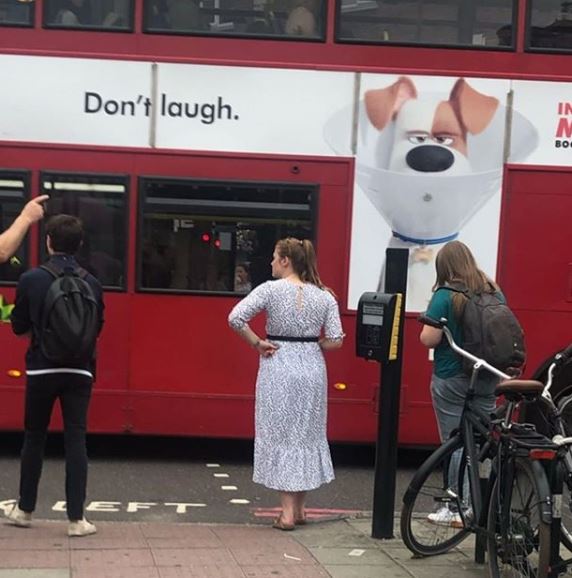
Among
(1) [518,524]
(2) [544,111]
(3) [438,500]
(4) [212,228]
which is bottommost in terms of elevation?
(3) [438,500]

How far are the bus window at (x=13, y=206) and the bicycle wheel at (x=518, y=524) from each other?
4.17 metres

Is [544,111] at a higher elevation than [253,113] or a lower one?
higher

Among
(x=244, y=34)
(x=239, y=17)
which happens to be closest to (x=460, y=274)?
(x=244, y=34)

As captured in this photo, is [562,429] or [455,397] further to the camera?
Result: [455,397]

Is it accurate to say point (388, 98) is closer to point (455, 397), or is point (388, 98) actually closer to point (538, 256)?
point (538, 256)

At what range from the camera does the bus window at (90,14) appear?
7031 mm

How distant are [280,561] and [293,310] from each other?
4.81ft

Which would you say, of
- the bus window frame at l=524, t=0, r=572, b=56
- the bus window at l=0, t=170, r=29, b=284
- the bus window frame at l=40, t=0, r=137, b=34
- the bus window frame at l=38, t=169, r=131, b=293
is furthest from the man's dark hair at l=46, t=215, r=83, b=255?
the bus window frame at l=524, t=0, r=572, b=56

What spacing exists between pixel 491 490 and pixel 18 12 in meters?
4.90

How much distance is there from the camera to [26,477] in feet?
17.7

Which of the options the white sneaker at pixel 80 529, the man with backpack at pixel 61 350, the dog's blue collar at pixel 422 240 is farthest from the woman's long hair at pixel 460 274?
the white sneaker at pixel 80 529

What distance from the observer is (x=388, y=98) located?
7.13 meters

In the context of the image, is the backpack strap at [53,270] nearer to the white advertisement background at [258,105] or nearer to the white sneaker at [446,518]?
the white advertisement background at [258,105]

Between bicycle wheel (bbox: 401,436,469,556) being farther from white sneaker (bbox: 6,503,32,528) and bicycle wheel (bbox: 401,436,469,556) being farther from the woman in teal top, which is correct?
white sneaker (bbox: 6,503,32,528)
